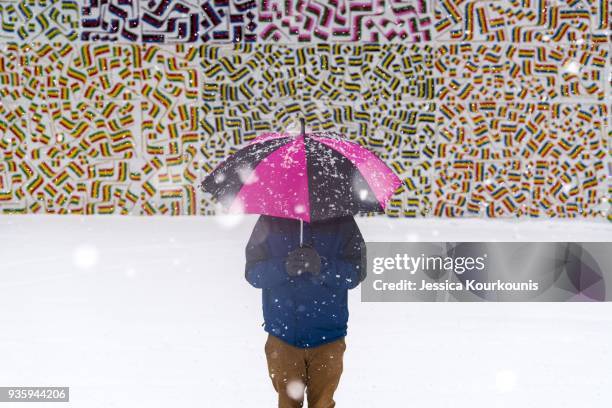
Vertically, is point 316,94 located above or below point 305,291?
above

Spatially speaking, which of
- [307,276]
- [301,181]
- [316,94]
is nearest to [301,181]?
[301,181]

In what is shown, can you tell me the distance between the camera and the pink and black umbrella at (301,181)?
6.75ft

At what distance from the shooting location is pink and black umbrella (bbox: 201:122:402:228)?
81.0 inches

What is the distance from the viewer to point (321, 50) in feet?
26.7

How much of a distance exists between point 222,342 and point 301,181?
2.06 m

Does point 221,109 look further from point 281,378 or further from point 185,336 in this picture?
point 281,378

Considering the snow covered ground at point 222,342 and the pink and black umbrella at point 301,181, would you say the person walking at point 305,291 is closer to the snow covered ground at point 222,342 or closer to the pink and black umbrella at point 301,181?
the pink and black umbrella at point 301,181

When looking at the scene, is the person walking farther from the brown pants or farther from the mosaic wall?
the mosaic wall

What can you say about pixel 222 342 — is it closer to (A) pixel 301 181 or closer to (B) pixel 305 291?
(B) pixel 305 291

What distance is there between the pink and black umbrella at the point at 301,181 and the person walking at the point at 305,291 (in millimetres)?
106

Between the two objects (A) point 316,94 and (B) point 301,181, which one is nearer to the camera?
(B) point 301,181

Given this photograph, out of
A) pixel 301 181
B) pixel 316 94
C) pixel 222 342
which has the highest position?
pixel 316 94

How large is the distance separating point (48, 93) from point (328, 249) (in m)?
7.40

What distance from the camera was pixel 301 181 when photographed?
6.92ft
